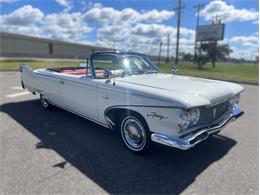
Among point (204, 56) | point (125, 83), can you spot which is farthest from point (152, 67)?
point (204, 56)

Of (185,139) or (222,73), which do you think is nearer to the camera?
(185,139)

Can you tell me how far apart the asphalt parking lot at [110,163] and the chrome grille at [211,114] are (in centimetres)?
60

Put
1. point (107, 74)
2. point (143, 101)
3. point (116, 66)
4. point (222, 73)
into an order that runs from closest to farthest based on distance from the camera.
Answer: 1. point (143, 101)
2. point (107, 74)
3. point (116, 66)
4. point (222, 73)

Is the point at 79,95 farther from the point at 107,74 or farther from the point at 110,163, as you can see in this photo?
the point at 110,163

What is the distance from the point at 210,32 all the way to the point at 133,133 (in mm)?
37326

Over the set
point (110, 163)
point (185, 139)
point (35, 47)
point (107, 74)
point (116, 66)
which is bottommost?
point (110, 163)

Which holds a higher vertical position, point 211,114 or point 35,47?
point 35,47

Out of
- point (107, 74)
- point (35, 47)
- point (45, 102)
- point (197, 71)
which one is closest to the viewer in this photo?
point (107, 74)

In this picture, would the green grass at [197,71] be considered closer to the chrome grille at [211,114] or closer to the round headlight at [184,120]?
the chrome grille at [211,114]

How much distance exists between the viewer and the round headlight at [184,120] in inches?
110

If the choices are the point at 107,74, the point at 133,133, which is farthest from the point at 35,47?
the point at 133,133

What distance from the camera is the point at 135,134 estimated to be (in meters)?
3.49

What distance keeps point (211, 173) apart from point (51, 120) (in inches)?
139

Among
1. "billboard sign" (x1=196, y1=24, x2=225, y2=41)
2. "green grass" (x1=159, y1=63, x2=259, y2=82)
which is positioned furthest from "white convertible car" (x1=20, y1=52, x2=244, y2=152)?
"billboard sign" (x1=196, y1=24, x2=225, y2=41)
